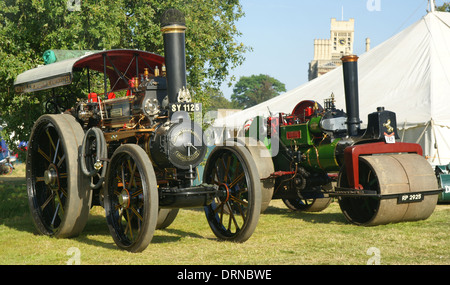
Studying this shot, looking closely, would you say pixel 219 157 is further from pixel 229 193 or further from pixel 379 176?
pixel 379 176

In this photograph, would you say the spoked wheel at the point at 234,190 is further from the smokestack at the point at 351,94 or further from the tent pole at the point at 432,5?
the tent pole at the point at 432,5

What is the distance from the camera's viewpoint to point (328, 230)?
7.59 meters

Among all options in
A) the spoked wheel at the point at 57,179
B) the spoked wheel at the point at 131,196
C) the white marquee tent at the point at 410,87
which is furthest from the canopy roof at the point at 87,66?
the white marquee tent at the point at 410,87

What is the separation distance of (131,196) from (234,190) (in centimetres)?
136

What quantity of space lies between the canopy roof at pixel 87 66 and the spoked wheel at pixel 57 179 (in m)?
0.49

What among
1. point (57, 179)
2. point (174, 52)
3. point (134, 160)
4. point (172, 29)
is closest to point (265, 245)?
point (134, 160)

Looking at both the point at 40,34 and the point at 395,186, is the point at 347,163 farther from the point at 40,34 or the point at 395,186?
the point at 40,34

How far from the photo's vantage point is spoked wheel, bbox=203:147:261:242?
6.25 m

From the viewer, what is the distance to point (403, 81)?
13.5 meters

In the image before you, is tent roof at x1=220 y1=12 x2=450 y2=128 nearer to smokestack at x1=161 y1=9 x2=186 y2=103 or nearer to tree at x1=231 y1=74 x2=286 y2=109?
smokestack at x1=161 y1=9 x2=186 y2=103

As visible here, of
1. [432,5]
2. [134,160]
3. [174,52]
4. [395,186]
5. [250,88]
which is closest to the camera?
[134,160]

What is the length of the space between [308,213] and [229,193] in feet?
11.4

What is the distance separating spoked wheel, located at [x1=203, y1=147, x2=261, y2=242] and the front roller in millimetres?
1694
